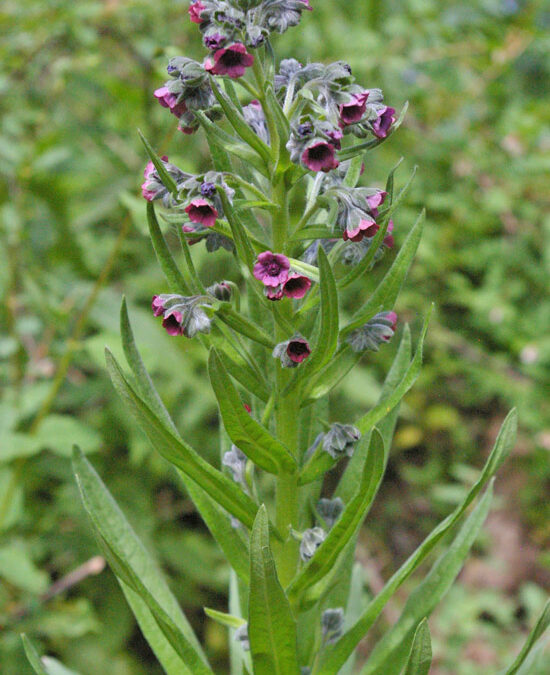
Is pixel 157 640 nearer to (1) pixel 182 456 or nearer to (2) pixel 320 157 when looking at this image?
(1) pixel 182 456

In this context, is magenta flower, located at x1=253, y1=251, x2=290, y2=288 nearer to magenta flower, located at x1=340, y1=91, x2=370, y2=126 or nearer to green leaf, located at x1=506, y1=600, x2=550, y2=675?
magenta flower, located at x1=340, y1=91, x2=370, y2=126

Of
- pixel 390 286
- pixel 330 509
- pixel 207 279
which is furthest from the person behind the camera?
pixel 207 279

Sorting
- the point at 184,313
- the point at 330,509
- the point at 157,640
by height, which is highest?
the point at 184,313

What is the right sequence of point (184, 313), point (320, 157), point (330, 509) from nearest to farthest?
point (320, 157) → point (184, 313) → point (330, 509)

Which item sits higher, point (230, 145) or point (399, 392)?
point (230, 145)

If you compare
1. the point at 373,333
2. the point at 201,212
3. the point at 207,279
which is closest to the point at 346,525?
the point at 373,333

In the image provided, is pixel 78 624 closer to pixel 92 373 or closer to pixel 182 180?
pixel 92 373

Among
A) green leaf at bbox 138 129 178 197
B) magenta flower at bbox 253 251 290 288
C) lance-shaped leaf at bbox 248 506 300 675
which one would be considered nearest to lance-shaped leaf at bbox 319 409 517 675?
lance-shaped leaf at bbox 248 506 300 675

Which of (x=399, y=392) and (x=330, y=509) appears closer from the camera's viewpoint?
(x=399, y=392)
